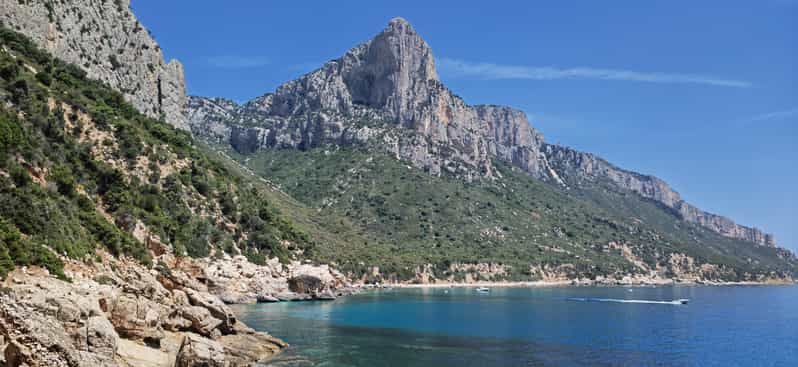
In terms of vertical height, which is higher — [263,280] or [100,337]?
[263,280]

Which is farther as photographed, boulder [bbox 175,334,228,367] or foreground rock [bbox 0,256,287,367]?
boulder [bbox 175,334,228,367]

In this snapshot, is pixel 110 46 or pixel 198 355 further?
pixel 110 46

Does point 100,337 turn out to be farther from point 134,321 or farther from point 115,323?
point 134,321

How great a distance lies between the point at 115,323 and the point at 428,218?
Result: 129m

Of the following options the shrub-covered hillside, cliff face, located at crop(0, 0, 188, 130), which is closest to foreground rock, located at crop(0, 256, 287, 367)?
the shrub-covered hillside

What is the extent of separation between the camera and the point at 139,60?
8600 cm

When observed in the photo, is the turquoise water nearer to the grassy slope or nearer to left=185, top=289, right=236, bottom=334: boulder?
left=185, top=289, right=236, bottom=334: boulder

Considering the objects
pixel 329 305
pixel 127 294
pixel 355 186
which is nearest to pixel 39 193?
pixel 127 294

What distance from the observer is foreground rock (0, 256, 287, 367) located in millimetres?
17297

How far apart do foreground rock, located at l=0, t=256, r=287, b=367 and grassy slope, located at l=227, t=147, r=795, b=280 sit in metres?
83.3

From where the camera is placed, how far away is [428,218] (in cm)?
15400

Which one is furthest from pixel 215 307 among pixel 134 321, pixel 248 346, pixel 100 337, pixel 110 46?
pixel 110 46

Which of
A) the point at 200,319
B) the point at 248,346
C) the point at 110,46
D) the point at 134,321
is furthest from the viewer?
the point at 110,46

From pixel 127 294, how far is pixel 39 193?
1009cm
